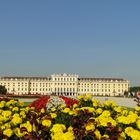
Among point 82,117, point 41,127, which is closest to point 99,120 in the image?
point 82,117

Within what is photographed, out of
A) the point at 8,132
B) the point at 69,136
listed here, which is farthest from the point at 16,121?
the point at 69,136

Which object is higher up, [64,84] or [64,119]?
[64,84]

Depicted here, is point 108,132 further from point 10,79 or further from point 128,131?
point 10,79

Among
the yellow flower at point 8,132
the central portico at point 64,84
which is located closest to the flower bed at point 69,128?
the yellow flower at point 8,132

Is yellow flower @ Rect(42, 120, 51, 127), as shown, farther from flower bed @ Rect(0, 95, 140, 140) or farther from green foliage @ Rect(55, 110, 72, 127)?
green foliage @ Rect(55, 110, 72, 127)

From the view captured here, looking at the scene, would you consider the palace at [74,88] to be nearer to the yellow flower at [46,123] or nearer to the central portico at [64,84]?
the central portico at [64,84]

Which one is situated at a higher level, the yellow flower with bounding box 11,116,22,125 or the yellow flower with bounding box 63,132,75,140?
the yellow flower with bounding box 11,116,22,125

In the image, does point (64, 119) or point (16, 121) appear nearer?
point (16, 121)

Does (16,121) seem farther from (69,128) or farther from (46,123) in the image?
(69,128)

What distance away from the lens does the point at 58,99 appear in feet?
53.0

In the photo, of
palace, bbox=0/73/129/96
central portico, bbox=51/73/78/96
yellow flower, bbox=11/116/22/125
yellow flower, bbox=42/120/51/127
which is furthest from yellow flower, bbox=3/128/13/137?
palace, bbox=0/73/129/96

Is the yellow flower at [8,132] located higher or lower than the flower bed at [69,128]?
lower

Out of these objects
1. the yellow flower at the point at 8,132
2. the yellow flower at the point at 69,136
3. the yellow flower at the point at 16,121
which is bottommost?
the yellow flower at the point at 8,132

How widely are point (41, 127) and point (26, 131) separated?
8.7 inches
